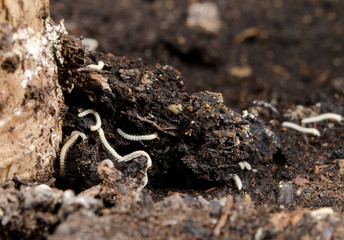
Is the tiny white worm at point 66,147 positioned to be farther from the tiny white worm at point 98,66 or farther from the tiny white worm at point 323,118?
the tiny white worm at point 323,118

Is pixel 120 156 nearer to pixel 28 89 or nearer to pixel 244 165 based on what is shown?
pixel 28 89

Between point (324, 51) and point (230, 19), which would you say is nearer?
point (324, 51)

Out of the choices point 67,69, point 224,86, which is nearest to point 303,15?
→ point 224,86

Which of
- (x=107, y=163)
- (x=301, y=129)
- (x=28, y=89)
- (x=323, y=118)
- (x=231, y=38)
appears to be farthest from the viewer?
(x=231, y=38)

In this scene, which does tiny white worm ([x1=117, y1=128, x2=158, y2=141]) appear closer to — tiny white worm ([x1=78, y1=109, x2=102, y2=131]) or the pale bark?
tiny white worm ([x1=78, y1=109, x2=102, y2=131])

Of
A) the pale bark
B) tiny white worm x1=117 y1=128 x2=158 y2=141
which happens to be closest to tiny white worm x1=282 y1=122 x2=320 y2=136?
tiny white worm x1=117 y1=128 x2=158 y2=141

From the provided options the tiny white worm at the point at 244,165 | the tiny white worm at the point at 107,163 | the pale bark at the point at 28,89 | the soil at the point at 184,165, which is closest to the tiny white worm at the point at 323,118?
the soil at the point at 184,165

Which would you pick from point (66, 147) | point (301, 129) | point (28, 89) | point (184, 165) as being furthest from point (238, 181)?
point (28, 89)

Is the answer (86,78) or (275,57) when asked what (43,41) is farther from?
→ (275,57)
